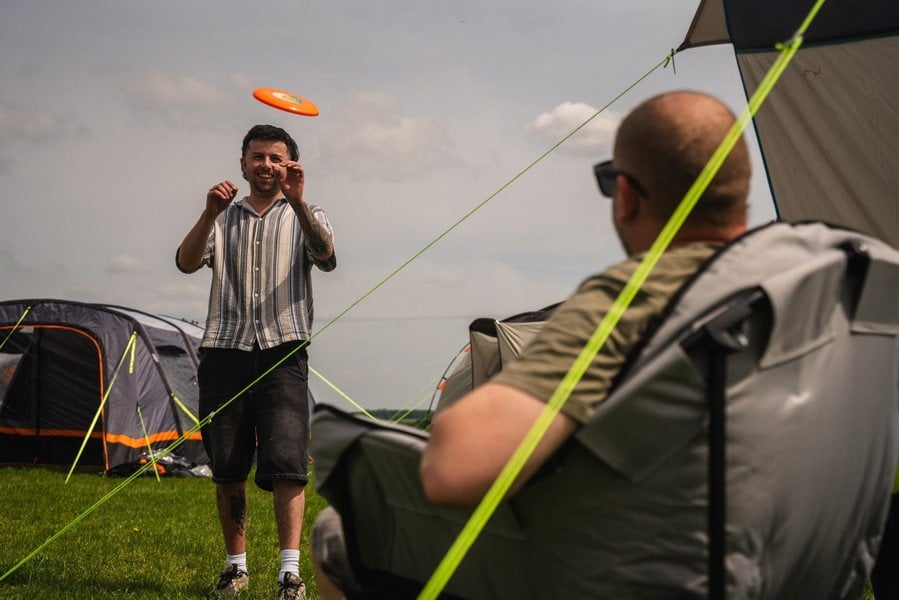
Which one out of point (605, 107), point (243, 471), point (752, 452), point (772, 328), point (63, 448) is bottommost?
point (63, 448)

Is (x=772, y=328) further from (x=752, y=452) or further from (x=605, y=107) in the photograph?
(x=605, y=107)

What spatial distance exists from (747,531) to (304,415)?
9.63 ft

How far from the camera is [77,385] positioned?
10242 mm

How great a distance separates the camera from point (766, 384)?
1437 mm

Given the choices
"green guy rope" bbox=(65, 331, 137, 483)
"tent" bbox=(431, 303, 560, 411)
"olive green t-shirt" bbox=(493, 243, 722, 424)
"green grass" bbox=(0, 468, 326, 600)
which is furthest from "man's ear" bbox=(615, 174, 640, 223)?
"green guy rope" bbox=(65, 331, 137, 483)

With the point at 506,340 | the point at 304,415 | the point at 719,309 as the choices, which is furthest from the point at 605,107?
the point at 719,309

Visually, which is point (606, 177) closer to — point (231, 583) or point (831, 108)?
point (231, 583)

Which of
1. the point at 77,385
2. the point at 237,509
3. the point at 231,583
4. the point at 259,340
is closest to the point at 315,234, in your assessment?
the point at 259,340

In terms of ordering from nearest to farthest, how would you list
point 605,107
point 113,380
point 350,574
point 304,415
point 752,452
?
1. point 752,452
2. point 350,574
3. point 304,415
4. point 605,107
5. point 113,380

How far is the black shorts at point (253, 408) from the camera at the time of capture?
13.3 feet

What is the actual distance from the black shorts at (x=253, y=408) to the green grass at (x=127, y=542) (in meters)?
0.55

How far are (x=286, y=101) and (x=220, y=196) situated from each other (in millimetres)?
730

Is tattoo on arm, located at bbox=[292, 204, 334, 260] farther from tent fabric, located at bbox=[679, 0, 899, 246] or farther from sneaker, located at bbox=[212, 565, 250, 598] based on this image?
tent fabric, located at bbox=[679, 0, 899, 246]

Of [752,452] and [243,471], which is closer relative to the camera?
[752,452]
